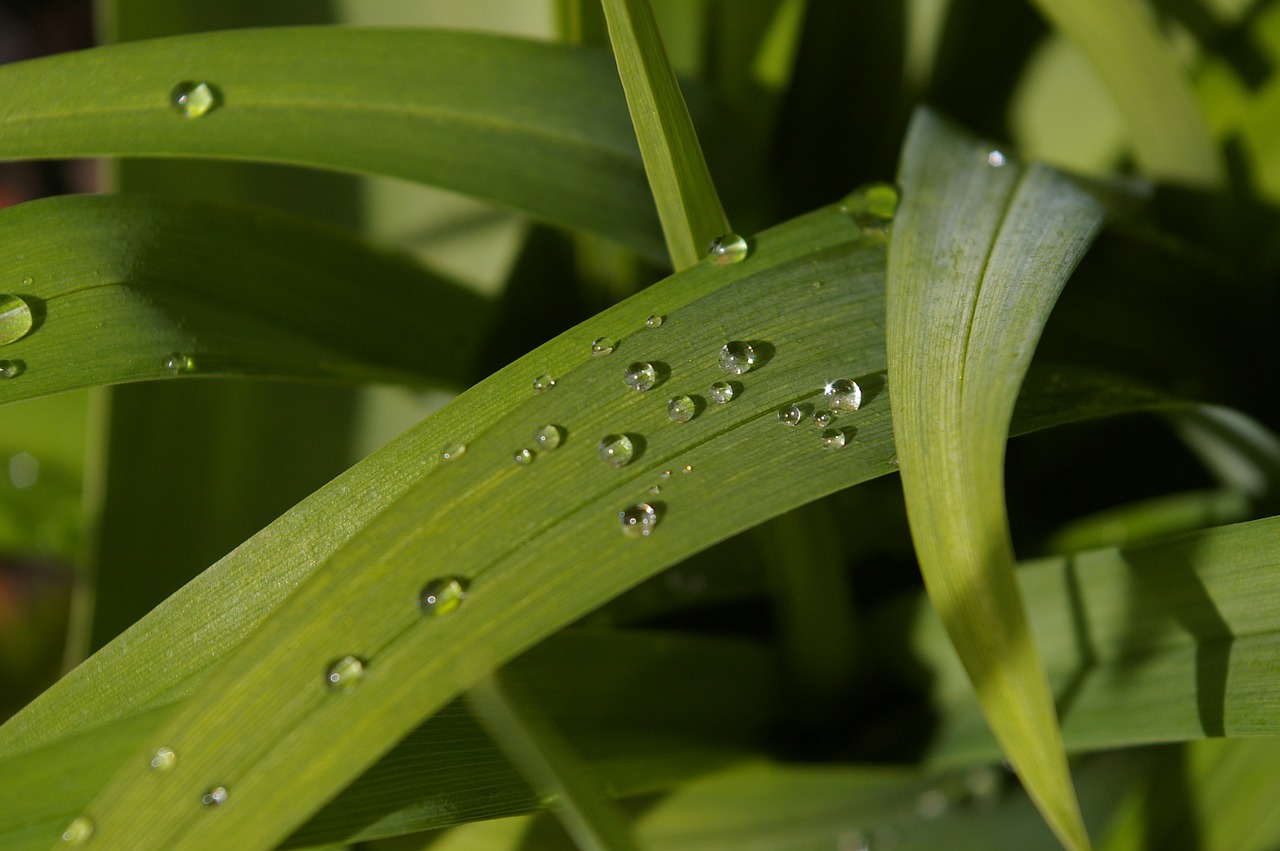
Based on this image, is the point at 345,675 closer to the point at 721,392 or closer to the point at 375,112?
the point at 721,392

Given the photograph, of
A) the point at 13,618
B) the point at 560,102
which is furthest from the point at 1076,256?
the point at 13,618

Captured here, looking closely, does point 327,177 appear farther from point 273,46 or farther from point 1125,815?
point 1125,815

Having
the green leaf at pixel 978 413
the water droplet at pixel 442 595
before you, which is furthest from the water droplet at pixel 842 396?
the water droplet at pixel 442 595

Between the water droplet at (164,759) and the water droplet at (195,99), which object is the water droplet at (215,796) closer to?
the water droplet at (164,759)

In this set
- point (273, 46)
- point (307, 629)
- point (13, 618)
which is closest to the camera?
point (307, 629)

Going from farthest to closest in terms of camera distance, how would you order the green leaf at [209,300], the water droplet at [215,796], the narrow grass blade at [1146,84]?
the narrow grass blade at [1146,84] < the green leaf at [209,300] < the water droplet at [215,796]

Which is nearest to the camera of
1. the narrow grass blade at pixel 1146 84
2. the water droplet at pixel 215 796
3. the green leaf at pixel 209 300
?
the water droplet at pixel 215 796

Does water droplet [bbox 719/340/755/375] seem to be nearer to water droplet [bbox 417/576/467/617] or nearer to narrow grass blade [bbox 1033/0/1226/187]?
A: water droplet [bbox 417/576/467/617]

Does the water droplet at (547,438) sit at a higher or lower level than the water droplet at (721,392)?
lower
